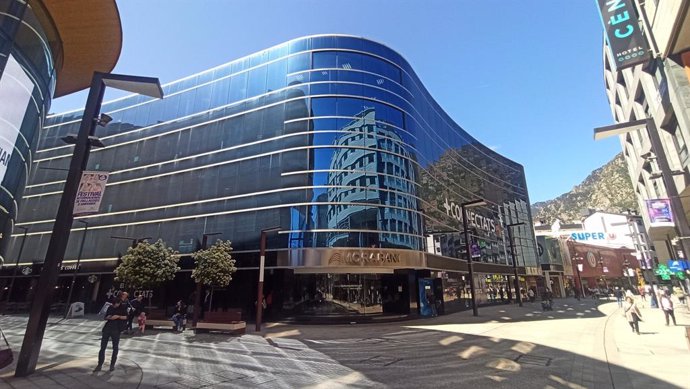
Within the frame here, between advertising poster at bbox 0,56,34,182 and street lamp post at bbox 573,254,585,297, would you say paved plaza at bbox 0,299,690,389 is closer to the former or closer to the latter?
advertising poster at bbox 0,56,34,182

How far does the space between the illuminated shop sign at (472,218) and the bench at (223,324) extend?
957 inches

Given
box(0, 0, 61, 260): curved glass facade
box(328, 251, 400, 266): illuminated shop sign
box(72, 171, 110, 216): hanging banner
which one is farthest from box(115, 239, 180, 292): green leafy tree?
box(72, 171, 110, 216): hanging banner

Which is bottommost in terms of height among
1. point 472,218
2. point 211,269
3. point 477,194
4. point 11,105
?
point 211,269

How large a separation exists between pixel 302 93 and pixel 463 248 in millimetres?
23340

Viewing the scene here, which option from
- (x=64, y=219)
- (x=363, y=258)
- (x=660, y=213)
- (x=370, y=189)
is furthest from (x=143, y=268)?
(x=660, y=213)

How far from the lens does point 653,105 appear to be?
2133 cm

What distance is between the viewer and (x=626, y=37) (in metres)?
15.2

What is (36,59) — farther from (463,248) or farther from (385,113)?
(463,248)

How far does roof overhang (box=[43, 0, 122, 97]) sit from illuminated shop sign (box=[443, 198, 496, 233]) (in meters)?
30.2

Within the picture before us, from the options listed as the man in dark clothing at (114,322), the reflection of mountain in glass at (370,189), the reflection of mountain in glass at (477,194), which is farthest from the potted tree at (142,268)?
the reflection of mountain in glass at (477,194)

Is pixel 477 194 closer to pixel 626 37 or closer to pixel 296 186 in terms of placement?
pixel 296 186

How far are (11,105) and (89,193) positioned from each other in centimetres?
573

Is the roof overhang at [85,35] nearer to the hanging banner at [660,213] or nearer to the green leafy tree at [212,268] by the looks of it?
the green leafy tree at [212,268]

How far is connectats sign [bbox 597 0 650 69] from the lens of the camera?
15102mm
